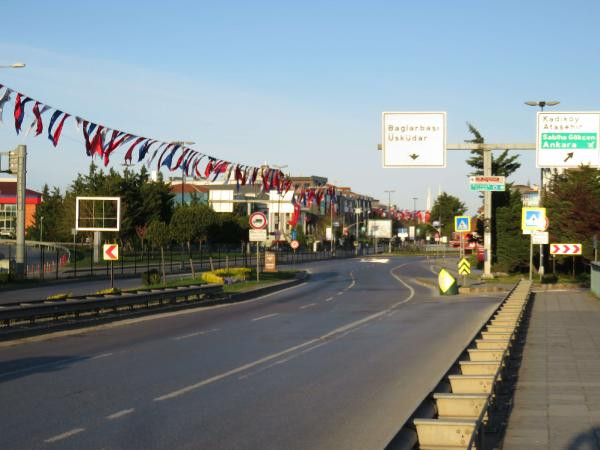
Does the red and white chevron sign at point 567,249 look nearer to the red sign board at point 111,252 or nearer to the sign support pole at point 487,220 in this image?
the sign support pole at point 487,220

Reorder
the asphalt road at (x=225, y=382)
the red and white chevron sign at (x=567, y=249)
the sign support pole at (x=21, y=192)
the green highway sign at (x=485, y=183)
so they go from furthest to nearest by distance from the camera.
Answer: the sign support pole at (x=21, y=192), the green highway sign at (x=485, y=183), the red and white chevron sign at (x=567, y=249), the asphalt road at (x=225, y=382)

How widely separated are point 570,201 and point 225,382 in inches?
Result: 1357

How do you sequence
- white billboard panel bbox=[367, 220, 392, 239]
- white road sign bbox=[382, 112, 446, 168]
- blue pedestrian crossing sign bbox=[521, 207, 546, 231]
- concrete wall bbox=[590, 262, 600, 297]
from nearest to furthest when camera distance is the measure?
concrete wall bbox=[590, 262, 600, 297] → white road sign bbox=[382, 112, 446, 168] → blue pedestrian crossing sign bbox=[521, 207, 546, 231] → white billboard panel bbox=[367, 220, 392, 239]

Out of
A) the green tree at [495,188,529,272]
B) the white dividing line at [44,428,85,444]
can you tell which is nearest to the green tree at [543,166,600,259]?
the green tree at [495,188,529,272]

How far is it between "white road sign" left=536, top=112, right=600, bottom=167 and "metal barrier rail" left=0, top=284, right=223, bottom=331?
16240mm

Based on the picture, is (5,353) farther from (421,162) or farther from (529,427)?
(421,162)

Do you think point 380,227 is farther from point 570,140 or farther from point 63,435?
point 63,435

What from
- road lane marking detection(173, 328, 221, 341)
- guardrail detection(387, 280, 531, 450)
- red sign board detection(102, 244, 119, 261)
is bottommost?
road lane marking detection(173, 328, 221, 341)

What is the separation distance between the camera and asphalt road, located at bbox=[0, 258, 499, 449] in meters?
8.85

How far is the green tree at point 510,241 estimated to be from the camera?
5312cm

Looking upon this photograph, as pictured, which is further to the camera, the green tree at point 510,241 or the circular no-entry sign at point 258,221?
the green tree at point 510,241

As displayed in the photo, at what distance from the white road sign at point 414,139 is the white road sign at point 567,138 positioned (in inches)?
168

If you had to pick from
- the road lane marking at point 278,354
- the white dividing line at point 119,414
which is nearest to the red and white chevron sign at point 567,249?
the road lane marking at point 278,354

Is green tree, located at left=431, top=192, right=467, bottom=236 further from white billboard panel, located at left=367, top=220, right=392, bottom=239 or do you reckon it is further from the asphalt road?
the asphalt road
